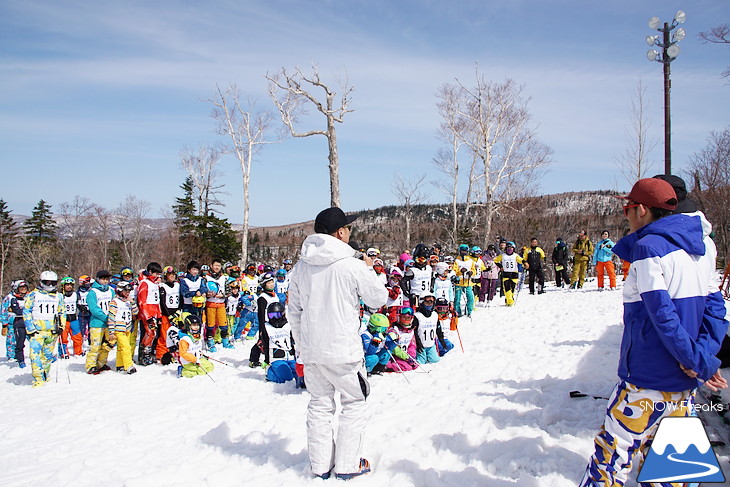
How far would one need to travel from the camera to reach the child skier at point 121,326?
7971mm

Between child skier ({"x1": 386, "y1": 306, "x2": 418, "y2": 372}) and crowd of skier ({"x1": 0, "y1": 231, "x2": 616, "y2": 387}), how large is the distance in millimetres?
17

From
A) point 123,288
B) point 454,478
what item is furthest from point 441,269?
point 454,478

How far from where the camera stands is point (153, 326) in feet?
29.5

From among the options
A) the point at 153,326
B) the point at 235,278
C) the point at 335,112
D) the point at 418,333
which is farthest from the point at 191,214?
the point at 418,333

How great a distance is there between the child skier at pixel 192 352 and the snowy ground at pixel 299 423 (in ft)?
0.97

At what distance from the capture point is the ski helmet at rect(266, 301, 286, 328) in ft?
24.8

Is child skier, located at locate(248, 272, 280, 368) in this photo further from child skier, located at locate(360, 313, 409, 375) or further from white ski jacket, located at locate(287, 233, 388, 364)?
white ski jacket, located at locate(287, 233, 388, 364)

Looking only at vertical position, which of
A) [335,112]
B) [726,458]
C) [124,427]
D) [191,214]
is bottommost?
[124,427]

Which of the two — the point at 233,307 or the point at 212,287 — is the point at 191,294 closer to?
the point at 212,287

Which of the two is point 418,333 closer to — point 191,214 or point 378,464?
point 378,464

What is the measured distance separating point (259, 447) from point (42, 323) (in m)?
5.86

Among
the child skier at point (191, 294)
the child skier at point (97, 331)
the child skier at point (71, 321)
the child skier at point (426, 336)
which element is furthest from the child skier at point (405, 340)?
the child skier at point (71, 321)

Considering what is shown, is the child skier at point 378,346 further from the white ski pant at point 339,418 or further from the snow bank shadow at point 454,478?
the white ski pant at point 339,418

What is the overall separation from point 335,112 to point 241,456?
14.2m
